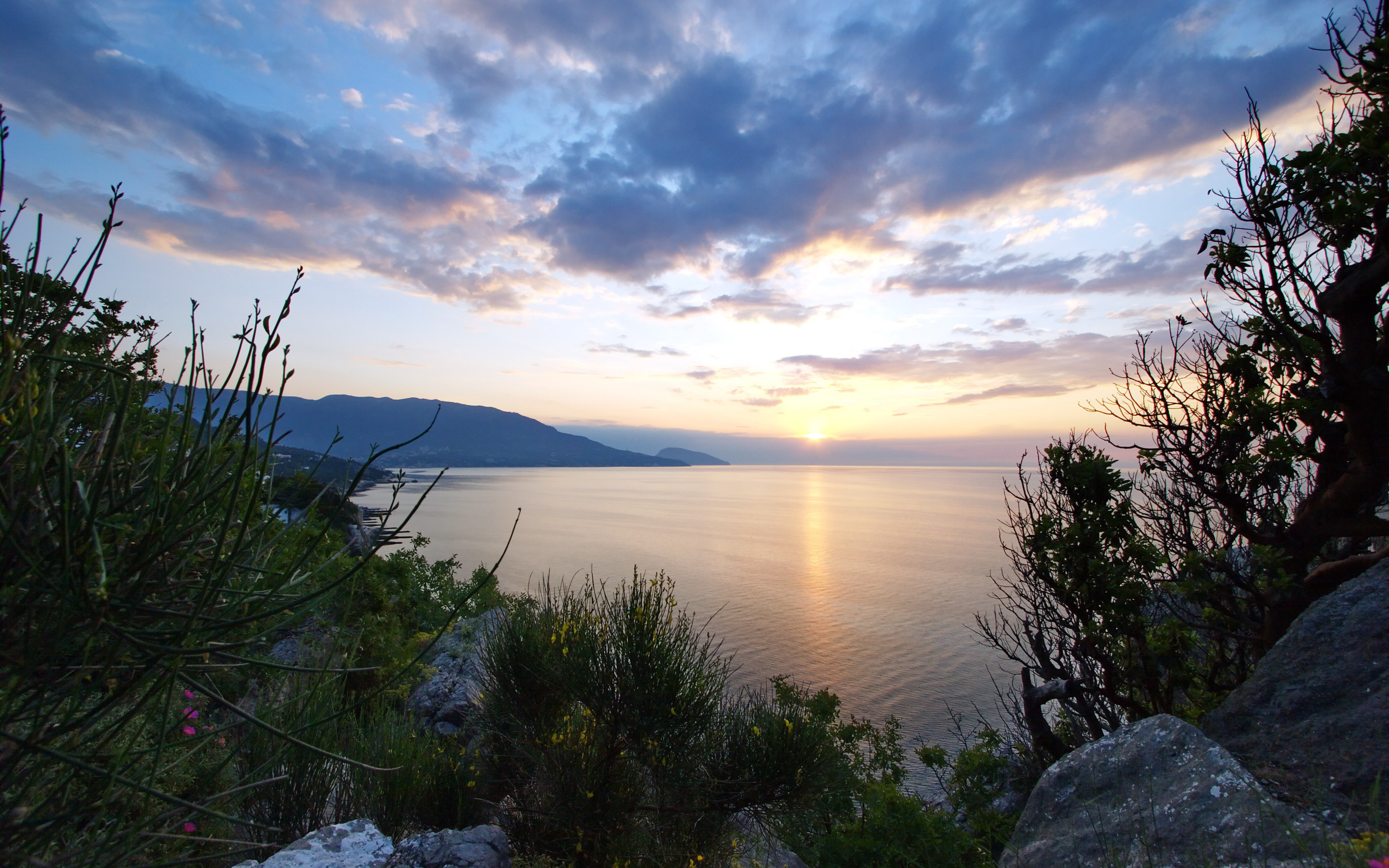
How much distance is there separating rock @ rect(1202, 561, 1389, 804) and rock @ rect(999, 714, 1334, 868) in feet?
2.16

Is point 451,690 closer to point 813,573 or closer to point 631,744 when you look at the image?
point 631,744

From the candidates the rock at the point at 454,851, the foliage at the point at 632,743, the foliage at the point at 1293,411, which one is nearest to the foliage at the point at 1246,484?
the foliage at the point at 1293,411

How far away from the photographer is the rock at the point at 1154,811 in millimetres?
4012

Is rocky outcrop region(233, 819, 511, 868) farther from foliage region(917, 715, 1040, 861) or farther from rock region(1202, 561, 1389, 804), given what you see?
foliage region(917, 715, 1040, 861)

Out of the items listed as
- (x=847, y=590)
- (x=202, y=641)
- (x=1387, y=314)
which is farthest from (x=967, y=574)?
(x=202, y=641)

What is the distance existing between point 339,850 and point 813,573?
43.2 m

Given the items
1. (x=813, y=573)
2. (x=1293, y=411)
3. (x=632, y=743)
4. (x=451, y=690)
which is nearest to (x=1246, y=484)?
(x=1293, y=411)

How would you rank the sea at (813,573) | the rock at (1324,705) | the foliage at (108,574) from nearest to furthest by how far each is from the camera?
the foliage at (108,574) < the rock at (1324,705) < the sea at (813,573)

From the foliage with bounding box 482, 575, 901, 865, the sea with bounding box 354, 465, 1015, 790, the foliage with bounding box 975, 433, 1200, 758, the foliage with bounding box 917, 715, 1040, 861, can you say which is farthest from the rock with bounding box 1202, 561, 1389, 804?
the sea with bounding box 354, 465, 1015, 790

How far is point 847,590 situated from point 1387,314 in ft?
115

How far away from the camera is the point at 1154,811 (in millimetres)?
4117

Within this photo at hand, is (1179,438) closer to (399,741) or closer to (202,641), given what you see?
(202,641)

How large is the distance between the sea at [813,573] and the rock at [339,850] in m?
4.88

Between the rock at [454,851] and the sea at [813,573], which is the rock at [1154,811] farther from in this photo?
the sea at [813,573]
